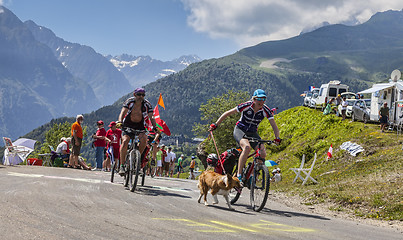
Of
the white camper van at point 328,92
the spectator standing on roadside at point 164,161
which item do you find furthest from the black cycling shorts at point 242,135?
the white camper van at point 328,92

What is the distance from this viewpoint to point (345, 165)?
1769 cm

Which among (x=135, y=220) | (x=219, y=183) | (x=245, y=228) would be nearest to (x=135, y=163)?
(x=219, y=183)

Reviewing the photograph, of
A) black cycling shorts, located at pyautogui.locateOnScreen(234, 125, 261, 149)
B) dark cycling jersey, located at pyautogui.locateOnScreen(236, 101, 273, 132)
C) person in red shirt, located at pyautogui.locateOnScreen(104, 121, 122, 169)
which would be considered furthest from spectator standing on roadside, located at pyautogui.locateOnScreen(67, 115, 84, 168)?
dark cycling jersey, located at pyautogui.locateOnScreen(236, 101, 273, 132)

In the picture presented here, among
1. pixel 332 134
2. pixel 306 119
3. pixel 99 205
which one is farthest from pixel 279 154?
pixel 99 205

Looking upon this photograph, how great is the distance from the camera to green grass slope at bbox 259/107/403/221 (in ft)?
33.5

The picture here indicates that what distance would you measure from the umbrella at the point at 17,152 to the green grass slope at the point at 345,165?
1284 cm

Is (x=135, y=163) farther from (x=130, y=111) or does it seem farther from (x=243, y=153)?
(x=243, y=153)

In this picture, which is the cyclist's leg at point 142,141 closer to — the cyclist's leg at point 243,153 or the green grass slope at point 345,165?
the cyclist's leg at point 243,153

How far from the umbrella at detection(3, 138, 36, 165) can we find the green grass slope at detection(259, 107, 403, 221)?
12.8 m

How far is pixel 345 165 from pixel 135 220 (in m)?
14.0

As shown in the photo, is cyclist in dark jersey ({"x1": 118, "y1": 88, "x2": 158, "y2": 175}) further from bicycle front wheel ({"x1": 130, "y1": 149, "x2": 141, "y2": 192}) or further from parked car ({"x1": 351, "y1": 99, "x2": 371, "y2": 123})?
parked car ({"x1": 351, "y1": 99, "x2": 371, "y2": 123})

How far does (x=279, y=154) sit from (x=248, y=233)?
2153cm

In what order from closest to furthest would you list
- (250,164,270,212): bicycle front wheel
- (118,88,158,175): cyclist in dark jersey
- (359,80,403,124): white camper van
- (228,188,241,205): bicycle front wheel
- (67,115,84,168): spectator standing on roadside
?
(250,164,270,212): bicycle front wheel, (228,188,241,205): bicycle front wheel, (118,88,158,175): cyclist in dark jersey, (67,115,84,168): spectator standing on roadside, (359,80,403,124): white camper van

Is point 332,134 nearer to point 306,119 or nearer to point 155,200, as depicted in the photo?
point 306,119
